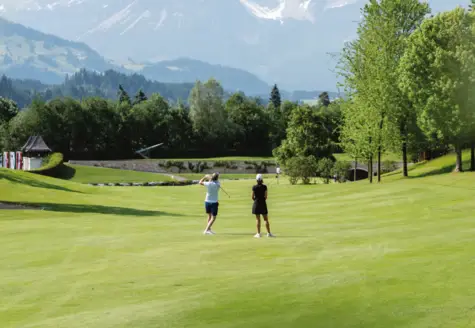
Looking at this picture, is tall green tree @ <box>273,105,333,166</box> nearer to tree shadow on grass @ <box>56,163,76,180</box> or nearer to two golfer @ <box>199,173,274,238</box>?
tree shadow on grass @ <box>56,163,76,180</box>

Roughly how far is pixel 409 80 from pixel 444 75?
3.51m

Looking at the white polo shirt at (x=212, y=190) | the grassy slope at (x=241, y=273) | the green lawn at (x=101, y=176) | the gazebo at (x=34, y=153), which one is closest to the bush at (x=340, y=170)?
the green lawn at (x=101, y=176)

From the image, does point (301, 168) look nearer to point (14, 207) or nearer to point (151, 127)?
point (14, 207)

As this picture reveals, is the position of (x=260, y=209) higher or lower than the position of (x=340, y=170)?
lower

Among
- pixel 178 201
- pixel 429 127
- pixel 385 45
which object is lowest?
pixel 178 201

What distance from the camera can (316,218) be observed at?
3512 centimetres

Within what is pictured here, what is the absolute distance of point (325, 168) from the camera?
8469 cm

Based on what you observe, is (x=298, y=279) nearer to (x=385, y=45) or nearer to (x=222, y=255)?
(x=222, y=255)

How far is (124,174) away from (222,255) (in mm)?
98096

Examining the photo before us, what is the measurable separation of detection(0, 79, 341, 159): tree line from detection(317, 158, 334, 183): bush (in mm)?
63087

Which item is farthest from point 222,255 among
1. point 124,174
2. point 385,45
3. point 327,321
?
point 124,174

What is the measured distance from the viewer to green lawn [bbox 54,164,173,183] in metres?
106

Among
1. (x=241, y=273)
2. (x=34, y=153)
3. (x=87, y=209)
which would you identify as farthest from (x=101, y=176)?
(x=241, y=273)

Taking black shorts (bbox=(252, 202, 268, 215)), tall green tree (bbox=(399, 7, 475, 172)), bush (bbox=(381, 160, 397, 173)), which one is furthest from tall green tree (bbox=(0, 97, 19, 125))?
black shorts (bbox=(252, 202, 268, 215))
